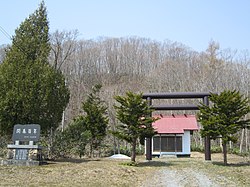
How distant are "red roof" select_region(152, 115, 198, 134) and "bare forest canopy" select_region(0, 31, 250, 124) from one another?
495cm

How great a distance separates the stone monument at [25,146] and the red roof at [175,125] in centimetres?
1027

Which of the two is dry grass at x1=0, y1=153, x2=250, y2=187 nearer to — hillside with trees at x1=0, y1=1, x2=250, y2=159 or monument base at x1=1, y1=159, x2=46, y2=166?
monument base at x1=1, y1=159, x2=46, y2=166

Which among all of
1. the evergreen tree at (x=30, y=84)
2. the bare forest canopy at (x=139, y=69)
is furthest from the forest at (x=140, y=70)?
the evergreen tree at (x=30, y=84)

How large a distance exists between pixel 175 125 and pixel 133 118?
915cm

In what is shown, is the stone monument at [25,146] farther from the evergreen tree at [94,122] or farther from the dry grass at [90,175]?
the evergreen tree at [94,122]

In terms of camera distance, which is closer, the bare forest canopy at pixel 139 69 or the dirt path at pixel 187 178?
the dirt path at pixel 187 178

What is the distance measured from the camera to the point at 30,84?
37.9 ft

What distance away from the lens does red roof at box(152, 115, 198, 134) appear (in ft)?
65.0

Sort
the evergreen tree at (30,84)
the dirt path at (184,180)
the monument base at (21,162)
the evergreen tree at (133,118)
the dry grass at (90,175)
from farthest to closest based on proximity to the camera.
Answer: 1. the evergreen tree at (133,118)
2. the evergreen tree at (30,84)
3. the monument base at (21,162)
4. the dirt path at (184,180)
5. the dry grass at (90,175)

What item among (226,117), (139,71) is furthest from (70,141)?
(139,71)

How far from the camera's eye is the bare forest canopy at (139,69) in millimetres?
28109

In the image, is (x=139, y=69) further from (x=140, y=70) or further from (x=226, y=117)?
(x=226, y=117)

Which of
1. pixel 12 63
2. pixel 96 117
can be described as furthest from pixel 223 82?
pixel 12 63

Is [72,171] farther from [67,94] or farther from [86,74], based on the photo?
[86,74]
